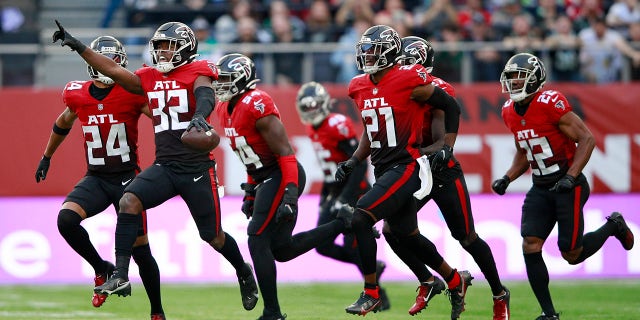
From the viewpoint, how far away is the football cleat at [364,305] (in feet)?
28.8

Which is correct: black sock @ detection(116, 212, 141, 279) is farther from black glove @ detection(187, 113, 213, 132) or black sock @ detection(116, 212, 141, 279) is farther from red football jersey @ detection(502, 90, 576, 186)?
red football jersey @ detection(502, 90, 576, 186)

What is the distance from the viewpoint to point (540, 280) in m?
9.23

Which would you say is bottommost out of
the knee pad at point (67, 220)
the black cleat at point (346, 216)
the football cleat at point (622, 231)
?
the football cleat at point (622, 231)

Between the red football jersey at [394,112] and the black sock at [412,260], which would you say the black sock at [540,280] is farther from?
the red football jersey at [394,112]

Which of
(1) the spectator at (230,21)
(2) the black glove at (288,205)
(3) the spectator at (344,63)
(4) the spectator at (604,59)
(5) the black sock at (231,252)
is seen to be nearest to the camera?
(2) the black glove at (288,205)

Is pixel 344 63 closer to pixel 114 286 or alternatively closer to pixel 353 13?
pixel 353 13

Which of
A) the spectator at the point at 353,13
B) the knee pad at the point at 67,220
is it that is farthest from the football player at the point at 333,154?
the spectator at the point at 353,13

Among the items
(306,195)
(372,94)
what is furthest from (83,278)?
(372,94)

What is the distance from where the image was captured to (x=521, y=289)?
13.2 meters

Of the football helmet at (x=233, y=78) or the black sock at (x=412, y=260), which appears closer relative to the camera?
the football helmet at (x=233, y=78)

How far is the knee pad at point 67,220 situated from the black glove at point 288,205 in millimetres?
1676

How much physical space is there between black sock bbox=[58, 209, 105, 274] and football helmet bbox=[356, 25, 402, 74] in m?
2.66

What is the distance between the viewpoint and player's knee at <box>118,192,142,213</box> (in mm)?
8508

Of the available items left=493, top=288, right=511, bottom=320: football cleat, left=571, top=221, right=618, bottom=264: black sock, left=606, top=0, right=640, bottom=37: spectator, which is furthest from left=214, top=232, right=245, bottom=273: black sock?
left=606, top=0, right=640, bottom=37: spectator
